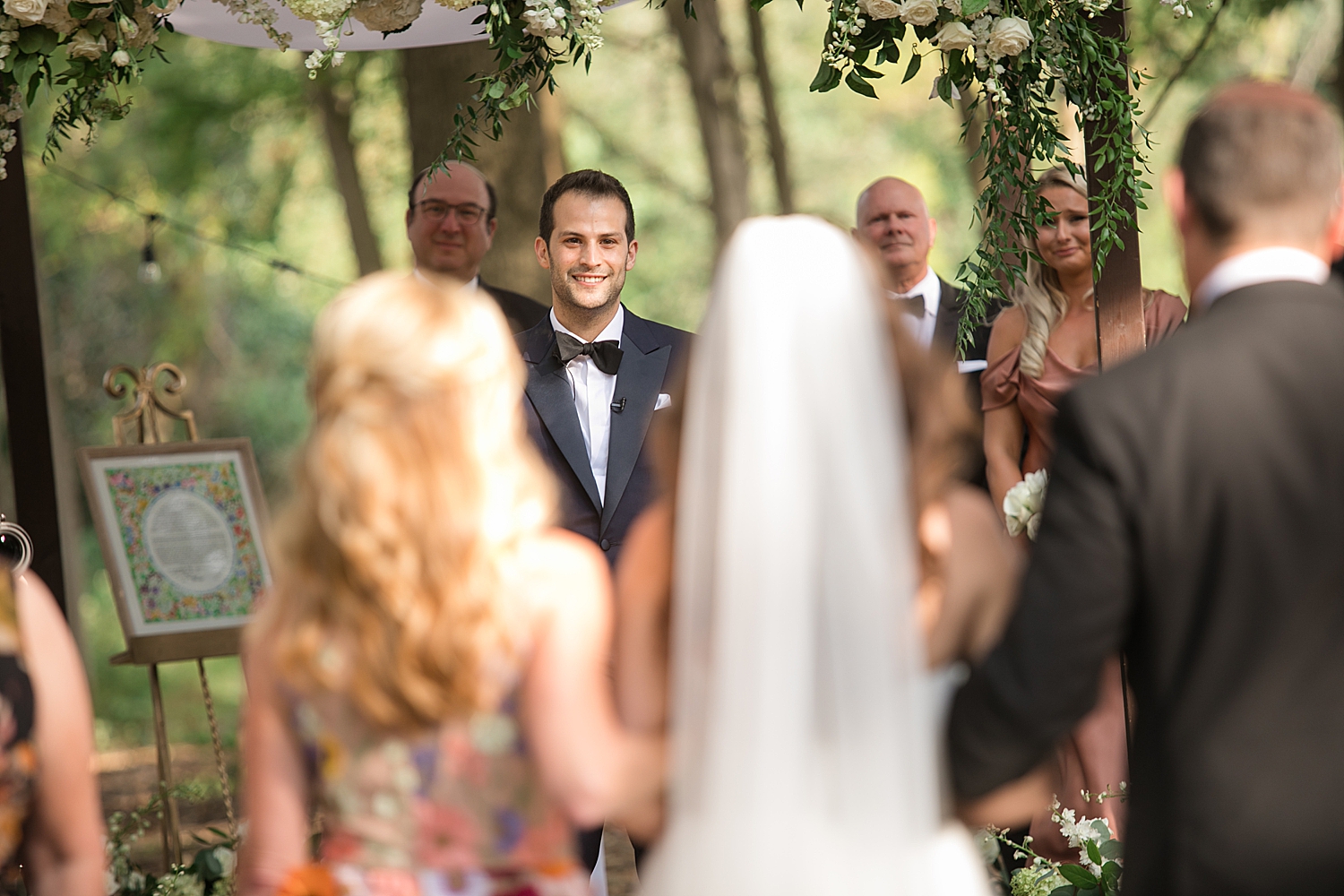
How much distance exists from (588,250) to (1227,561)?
8.85ft

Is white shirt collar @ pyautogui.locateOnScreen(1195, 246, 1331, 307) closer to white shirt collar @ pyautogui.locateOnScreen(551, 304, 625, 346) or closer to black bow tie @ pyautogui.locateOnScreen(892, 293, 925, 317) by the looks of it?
white shirt collar @ pyautogui.locateOnScreen(551, 304, 625, 346)

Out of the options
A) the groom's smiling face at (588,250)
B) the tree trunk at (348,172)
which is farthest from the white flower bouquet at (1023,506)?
the tree trunk at (348,172)

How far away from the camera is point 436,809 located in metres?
1.95

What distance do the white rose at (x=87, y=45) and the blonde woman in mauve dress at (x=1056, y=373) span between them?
2943mm

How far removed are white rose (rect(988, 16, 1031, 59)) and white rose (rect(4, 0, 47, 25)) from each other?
2426 millimetres

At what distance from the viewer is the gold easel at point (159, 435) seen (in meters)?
5.38

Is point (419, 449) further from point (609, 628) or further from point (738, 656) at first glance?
point (738, 656)

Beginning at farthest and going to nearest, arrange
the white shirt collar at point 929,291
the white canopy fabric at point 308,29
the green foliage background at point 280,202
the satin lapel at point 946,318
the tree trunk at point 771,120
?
1. the green foliage background at point 280,202
2. the tree trunk at point 771,120
3. the white shirt collar at point 929,291
4. the satin lapel at point 946,318
5. the white canopy fabric at point 308,29

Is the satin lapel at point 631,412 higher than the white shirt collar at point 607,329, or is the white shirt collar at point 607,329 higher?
the white shirt collar at point 607,329

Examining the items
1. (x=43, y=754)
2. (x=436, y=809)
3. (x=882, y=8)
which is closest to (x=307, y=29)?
(x=882, y=8)

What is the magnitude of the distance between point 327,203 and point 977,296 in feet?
63.1

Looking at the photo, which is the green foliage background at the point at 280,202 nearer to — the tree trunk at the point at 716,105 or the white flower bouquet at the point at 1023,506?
the tree trunk at the point at 716,105

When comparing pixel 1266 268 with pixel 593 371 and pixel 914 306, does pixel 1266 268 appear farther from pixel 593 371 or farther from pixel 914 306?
pixel 914 306

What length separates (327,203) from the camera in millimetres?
21625
